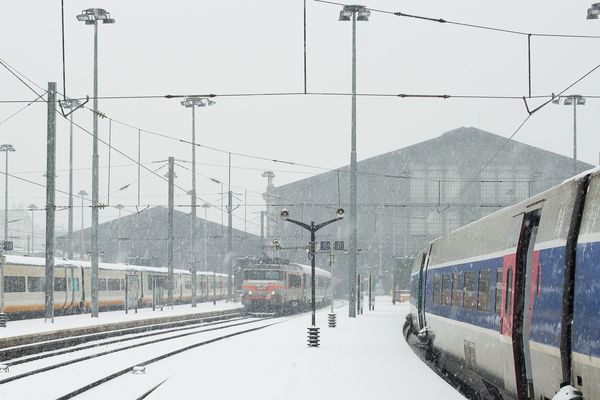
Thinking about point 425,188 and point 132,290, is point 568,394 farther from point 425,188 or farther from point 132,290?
point 425,188

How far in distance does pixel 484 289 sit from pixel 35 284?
30722 mm

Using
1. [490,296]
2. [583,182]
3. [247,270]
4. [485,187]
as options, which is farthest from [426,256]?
[485,187]

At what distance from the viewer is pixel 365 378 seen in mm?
16094

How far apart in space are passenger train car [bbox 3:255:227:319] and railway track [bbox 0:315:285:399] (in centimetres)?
981

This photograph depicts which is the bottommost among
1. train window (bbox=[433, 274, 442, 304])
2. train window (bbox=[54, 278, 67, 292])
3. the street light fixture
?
train window (bbox=[54, 278, 67, 292])

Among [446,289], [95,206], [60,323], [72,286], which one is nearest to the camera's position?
[446,289]

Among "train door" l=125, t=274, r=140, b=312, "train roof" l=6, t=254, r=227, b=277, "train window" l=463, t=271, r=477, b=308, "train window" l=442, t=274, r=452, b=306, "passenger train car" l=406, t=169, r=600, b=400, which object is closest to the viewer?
"passenger train car" l=406, t=169, r=600, b=400

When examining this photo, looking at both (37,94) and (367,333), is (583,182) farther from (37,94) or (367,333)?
(37,94)

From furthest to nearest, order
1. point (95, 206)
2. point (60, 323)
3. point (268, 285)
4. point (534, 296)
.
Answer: point (268, 285)
point (95, 206)
point (60, 323)
point (534, 296)

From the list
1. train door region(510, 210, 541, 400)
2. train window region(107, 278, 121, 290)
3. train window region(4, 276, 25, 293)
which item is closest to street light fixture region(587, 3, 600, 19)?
train window region(4, 276, 25, 293)

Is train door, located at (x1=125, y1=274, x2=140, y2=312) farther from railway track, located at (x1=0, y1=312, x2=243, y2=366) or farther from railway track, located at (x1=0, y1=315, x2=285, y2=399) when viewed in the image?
railway track, located at (x1=0, y1=315, x2=285, y2=399)

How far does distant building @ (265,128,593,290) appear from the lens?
70.4 meters

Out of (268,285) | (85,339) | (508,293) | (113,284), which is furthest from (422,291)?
(113,284)

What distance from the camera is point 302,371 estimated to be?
17391mm
